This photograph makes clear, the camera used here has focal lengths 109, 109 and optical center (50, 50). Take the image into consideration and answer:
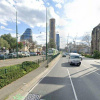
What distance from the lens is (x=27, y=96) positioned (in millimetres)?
5730

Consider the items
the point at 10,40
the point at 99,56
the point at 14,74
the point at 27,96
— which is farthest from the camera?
the point at 10,40

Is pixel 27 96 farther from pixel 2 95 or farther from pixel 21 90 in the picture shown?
pixel 2 95

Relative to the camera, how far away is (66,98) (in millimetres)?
5383

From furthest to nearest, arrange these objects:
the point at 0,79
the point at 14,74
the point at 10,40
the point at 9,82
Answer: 1. the point at 10,40
2. the point at 14,74
3. the point at 9,82
4. the point at 0,79

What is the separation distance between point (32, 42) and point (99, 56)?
40.3m

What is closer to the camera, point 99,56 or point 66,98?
point 66,98

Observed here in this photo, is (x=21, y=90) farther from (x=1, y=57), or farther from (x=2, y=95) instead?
(x=1, y=57)

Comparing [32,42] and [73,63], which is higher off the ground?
[32,42]

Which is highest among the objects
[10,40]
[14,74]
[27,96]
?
[10,40]

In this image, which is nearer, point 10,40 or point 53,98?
point 53,98

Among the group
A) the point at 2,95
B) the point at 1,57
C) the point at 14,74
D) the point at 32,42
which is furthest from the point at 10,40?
the point at 2,95

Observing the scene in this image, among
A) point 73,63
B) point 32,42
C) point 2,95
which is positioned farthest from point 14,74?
point 32,42

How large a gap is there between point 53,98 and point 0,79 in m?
3.60

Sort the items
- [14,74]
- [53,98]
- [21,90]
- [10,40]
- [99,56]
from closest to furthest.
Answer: [53,98] → [21,90] → [14,74] → [99,56] → [10,40]
